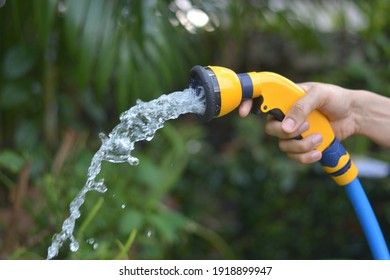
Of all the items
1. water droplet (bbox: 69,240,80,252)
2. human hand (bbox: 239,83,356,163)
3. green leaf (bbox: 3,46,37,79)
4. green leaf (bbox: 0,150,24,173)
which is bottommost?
green leaf (bbox: 0,150,24,173)

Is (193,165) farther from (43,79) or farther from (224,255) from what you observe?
(43,79)

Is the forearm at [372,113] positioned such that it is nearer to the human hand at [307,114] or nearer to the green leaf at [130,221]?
the human hand at [307,114]

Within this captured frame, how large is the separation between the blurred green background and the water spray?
349mm

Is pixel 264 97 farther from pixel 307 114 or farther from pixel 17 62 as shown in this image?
pixel 17 62

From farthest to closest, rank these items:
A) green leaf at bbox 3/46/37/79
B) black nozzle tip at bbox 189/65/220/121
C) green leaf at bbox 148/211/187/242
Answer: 1. green leaf at bbox 3/46/37/79
2. green leaf at bbox 148/211/187/242
3. black nozzle tip at bbox 189/65/220/121

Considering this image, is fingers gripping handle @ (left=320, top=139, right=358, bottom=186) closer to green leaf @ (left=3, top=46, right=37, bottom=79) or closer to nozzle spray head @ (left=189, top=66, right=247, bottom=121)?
nozzle spray head @ (left=189, top=66, right=247, bottom=121)

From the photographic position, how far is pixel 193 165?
2.40 meters

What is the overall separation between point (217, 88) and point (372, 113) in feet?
1.41

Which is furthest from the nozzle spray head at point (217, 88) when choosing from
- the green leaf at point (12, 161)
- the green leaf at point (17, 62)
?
the green leaf at point (17, 62)

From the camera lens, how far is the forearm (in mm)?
1159

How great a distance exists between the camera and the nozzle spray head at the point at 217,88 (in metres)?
0.88

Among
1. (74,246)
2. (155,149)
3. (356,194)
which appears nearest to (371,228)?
(356,194)

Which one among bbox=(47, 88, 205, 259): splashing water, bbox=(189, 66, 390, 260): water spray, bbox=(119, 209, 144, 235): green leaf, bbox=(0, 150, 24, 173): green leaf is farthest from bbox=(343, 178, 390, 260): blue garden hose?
bbox=(0, 150, 24, 173): green leaf

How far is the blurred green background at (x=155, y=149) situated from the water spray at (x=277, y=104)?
0.35 meters
